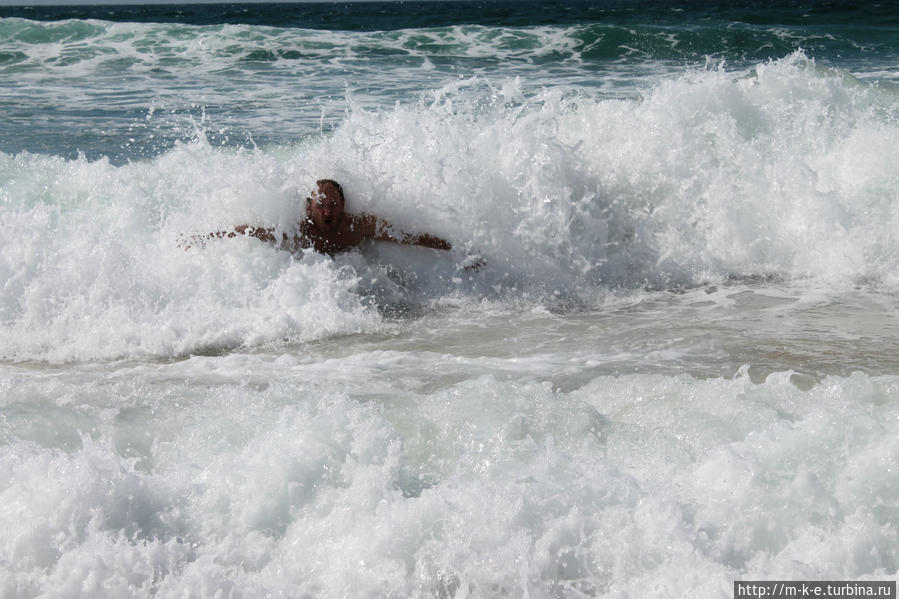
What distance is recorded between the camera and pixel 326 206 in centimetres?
601

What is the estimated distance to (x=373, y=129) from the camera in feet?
23.0

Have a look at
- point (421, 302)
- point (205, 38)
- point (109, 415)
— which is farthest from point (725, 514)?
point (205, 38)

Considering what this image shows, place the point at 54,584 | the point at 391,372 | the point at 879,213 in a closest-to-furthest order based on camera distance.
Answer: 1. the point at 54,584
2. the point at 391,372
3. the point at 879,213

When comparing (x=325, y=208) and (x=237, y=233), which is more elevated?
(x=325, y=208)

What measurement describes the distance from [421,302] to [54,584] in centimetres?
357

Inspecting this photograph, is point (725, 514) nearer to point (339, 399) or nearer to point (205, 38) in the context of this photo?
point (339, 399)

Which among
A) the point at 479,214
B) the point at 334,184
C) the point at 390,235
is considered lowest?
the point at 390,235

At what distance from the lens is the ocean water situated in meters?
2.76

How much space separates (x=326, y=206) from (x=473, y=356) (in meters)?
1.91

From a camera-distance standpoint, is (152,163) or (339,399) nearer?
(339,399)

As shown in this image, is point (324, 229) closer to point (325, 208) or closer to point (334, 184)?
point (325, 208)

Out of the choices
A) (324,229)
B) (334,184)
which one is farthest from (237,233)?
(334,184)

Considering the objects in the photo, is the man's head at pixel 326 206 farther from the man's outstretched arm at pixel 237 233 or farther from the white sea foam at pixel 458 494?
the white sea foam at pixel 458 494

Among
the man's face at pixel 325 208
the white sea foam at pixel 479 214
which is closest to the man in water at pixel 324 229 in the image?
the man's face at pixel 325 208
